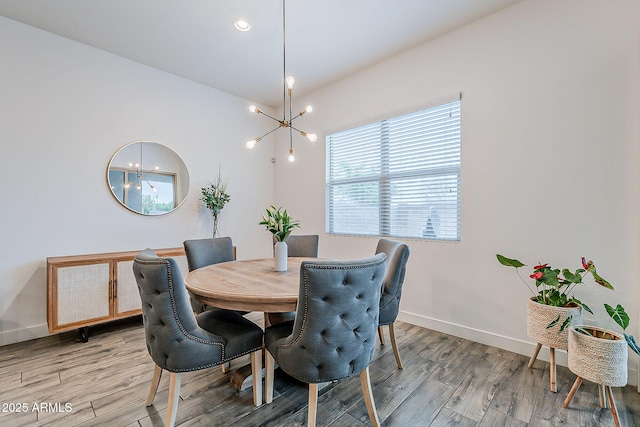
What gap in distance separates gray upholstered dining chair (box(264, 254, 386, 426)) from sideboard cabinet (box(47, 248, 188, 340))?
87.2 inches

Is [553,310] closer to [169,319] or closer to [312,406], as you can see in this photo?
[312,406]

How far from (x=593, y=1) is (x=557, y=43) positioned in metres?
0.31

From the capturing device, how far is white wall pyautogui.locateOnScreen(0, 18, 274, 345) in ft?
8.52

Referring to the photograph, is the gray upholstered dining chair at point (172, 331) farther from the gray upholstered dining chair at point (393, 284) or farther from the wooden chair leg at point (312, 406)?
the gray upholstered dining chair at point (393, 284)

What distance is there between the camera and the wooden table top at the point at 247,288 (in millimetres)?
1527

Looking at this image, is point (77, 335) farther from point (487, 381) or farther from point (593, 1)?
point (593, 1)

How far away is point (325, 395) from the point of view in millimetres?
1833

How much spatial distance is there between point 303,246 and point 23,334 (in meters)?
2.81

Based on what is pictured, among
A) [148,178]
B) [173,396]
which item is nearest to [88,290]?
[148,178]

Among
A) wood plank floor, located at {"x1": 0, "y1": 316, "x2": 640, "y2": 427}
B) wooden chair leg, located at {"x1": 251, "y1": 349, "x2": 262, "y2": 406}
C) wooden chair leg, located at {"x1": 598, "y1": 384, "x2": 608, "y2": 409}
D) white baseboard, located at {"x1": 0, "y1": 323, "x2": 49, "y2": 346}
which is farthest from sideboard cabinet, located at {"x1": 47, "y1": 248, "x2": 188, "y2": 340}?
wooden chair leg, located at {"x1": 598, "y1": 384, "x2": 608, "y2": 409}

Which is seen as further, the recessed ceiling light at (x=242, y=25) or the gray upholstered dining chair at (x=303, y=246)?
the gray upholstered dining chair at (x=303, y=246)

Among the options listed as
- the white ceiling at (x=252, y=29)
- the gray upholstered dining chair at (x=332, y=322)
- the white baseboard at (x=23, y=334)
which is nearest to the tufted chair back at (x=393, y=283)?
the gray upholstered dining chair at (x=332, y=322)

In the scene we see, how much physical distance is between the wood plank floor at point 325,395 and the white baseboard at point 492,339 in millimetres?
85

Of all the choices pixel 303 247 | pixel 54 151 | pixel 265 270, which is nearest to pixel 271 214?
pixel 265 270
